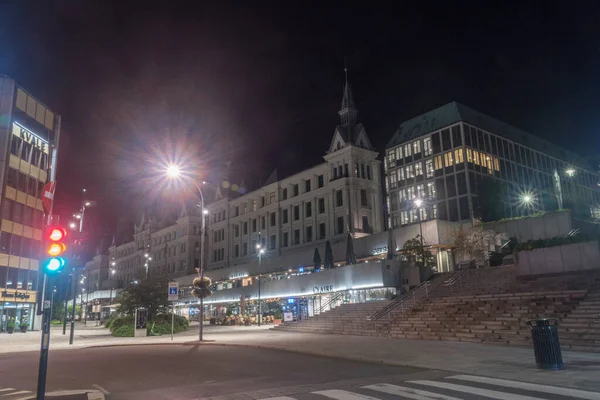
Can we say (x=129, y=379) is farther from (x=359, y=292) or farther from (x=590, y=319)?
(x=359, y=292)

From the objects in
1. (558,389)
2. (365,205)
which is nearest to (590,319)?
(558,389)

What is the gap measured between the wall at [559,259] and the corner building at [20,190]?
1600 inches

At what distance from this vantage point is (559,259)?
2570 centimetres

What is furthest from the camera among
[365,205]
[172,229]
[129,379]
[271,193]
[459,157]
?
[172,229]

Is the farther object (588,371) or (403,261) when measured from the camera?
(403,261)

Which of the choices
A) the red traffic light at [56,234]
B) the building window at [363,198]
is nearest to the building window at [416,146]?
the building window at [363,198]

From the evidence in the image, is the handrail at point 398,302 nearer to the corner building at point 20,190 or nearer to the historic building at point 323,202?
the historic building at point 323,202

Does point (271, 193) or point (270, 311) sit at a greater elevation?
point (271, 193)

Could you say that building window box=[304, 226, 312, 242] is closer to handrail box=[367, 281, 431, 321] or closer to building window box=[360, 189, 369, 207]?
building window box=[360, 189, 369, 207]

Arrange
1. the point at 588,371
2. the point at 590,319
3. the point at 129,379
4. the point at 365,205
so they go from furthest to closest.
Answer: the point at 365,205, the point at 590,319, the point at 129,379, the point at 588,371

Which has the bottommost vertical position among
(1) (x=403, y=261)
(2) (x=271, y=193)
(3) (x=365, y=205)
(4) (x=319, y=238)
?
(1) (x=403, y=261)

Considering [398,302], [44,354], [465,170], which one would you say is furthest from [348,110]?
[44,354]

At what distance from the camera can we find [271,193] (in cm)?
7344

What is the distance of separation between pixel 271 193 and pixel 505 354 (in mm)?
59483
